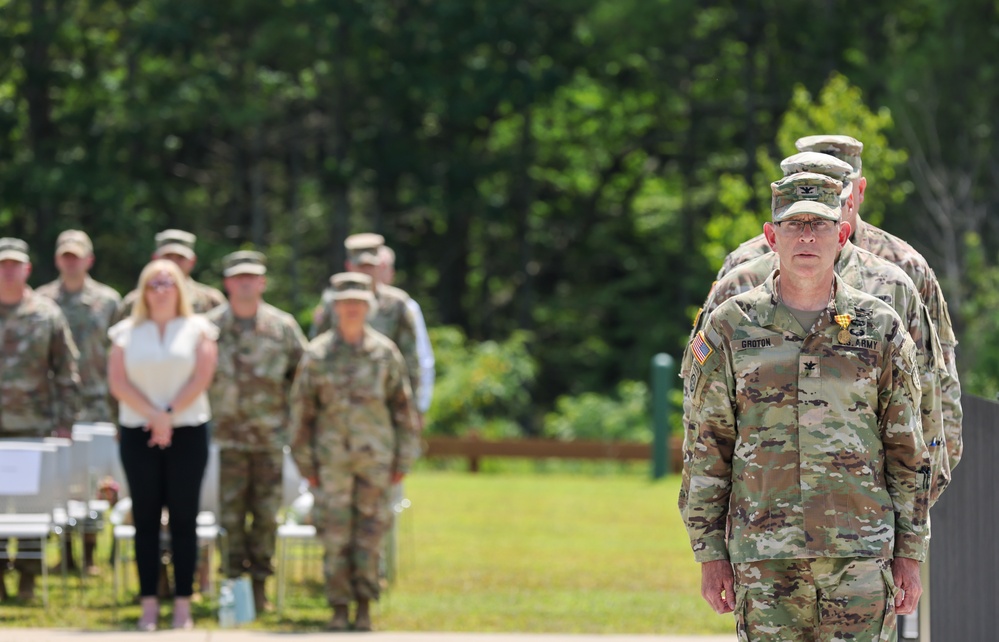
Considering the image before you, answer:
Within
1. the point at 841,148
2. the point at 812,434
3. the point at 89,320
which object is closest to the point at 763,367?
the point at 812,434

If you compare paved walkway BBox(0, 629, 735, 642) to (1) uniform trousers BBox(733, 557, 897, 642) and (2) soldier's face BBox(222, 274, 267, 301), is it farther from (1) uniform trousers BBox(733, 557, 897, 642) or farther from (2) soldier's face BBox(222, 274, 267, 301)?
(1) uniform trousers BBox(733, 557, 897, 642)

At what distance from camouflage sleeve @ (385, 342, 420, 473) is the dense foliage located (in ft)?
75.7

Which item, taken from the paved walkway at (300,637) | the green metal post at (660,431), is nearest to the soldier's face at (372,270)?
the paved walkway at (300,637)

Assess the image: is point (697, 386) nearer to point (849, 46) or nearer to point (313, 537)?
point (313, 537)

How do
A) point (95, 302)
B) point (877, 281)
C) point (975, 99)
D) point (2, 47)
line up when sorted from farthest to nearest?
point (2, 47), point (975, 99), point (95, 302), point (877, 281)

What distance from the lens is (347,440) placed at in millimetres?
9969

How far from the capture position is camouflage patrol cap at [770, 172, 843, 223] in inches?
207

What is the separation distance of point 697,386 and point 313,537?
18.2 feet

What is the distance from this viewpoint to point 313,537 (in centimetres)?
1055

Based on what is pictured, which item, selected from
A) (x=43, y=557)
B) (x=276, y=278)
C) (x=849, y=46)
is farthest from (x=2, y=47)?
(x=43, y=557)

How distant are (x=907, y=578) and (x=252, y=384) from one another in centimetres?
638

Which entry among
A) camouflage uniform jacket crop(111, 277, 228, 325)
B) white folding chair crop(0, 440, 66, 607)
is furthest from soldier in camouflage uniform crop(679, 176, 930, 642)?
camouflage uniform jacket crop(111, 277, 228, 325)

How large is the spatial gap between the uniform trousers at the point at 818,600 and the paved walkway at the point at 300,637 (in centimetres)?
413

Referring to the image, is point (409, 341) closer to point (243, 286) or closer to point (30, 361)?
point (243, 286)
